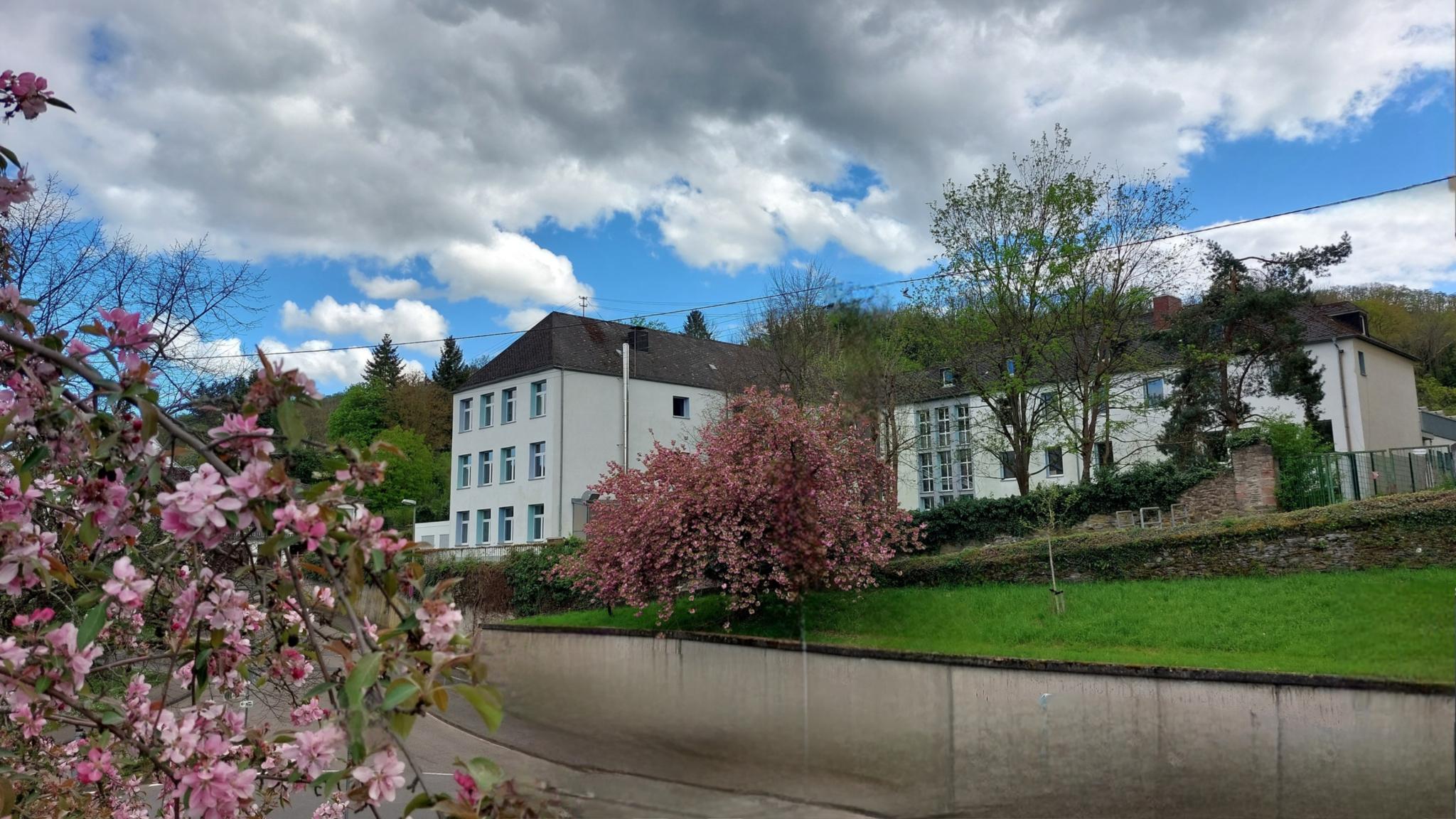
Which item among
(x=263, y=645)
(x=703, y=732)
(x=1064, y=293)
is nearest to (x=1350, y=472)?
(x=1064, y=293)

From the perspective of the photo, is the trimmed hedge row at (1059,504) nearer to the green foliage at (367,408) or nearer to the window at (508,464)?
the window at (508,464)

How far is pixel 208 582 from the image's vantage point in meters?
1.23

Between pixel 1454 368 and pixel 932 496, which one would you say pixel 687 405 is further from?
pixel 1454 368

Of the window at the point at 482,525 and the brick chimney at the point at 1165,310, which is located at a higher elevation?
the brick chimney at the point at 1165,310

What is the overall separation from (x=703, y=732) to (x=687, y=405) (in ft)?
55.4

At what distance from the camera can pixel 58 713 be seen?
1.36 meters

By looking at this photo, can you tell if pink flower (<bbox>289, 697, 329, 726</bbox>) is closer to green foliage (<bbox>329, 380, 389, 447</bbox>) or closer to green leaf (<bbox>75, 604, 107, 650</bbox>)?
green leaf (<bbox>75, 604, 107, 650</bbox>)

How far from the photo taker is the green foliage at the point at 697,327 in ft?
87.5

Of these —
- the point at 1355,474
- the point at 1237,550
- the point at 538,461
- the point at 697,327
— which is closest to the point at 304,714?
the point at 1237,550

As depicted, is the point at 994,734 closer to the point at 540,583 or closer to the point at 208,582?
the point at 208,582

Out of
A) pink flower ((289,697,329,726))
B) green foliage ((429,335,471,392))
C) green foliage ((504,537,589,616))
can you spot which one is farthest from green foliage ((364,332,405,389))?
pink flower ((289,697,329,726))

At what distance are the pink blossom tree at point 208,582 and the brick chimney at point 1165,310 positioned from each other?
1764cm

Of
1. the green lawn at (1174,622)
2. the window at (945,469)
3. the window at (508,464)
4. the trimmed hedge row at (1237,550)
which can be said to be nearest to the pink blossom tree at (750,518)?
the green lawn at (1174,622)

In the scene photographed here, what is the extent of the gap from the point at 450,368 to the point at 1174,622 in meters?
30.4
